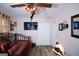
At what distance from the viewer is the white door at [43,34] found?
1663 mm

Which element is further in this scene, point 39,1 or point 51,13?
point 51,13

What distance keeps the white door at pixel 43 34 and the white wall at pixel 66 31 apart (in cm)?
6

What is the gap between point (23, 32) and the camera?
1656mm

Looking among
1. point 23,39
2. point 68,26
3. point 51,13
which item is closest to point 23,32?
point 23,39

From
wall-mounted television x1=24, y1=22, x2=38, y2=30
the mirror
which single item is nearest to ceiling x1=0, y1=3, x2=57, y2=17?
wall-mounted television x1=24, y1=22, x2=38, y2=30

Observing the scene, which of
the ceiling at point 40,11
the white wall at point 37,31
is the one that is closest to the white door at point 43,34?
the white wall at point 37,31

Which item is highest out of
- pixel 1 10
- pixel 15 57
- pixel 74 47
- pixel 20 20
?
pixel 1 10

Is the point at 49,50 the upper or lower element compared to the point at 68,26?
lower

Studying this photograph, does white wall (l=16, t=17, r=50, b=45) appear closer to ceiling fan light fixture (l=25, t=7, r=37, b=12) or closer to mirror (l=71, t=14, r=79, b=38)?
ceiling fan light fixture (l=25, t=7, r=37, b=12)

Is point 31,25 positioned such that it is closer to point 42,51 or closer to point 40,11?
point 40,11

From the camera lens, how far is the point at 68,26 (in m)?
1.62

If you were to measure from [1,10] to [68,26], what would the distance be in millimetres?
826

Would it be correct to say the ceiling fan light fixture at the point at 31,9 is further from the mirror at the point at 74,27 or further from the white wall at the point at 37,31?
the mirror at the point at 74,27

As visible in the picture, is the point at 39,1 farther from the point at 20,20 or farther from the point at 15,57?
the point at 15,57
